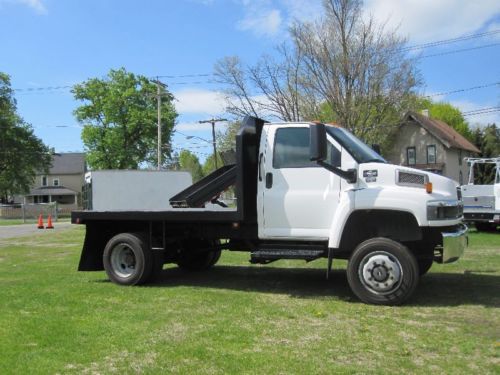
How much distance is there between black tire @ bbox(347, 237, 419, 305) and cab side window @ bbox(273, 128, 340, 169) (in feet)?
4.39

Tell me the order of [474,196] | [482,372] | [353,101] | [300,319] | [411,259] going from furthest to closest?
1. [353,101]
2. [474,196]
3. [411,259]
4. [300,319]
5. [482,372]

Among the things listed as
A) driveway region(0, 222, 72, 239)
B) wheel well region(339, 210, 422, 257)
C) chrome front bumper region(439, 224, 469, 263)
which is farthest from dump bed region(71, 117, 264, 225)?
driveway region(0, 222, 72, 239)

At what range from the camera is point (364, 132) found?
32.0 meters

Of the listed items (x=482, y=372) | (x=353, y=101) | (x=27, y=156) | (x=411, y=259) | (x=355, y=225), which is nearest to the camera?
(x=482, y=372)

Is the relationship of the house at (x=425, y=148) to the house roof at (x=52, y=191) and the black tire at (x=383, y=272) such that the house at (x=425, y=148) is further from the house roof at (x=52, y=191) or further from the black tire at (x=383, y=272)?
the house roof at (x=52, y=191)

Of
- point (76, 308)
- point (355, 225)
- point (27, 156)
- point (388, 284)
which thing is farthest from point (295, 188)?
point (27, 156)

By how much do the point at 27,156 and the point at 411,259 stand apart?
59076 millimetres

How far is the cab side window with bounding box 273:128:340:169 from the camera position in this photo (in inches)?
308

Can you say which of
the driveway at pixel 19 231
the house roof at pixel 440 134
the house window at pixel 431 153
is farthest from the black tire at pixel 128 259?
the house window at pixel 431 153

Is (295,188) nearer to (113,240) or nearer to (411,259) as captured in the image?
(411,259)

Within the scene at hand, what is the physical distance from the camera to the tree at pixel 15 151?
59469mm

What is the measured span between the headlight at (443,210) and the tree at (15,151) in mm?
58638

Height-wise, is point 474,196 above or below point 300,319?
above

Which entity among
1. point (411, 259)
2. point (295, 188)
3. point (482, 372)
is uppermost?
point (295, 188)
